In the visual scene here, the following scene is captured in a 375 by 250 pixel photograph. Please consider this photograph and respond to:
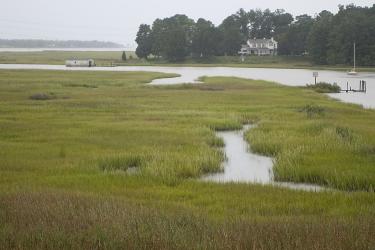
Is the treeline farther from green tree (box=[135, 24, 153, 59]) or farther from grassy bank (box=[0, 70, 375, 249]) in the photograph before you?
grassy bank (box=[0, 70, 375, 249])

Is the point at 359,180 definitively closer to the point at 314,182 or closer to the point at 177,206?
the point at 314,182

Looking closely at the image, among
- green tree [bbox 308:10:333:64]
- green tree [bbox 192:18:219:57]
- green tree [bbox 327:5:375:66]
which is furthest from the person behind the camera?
green tree [bbox 192:18:219:57]

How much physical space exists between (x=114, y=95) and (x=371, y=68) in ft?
254

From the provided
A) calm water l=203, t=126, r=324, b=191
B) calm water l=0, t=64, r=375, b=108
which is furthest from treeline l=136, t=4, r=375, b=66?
calm water l=203, t=126, r=324, b=191

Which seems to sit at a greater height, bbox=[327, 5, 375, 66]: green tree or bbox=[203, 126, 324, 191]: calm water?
bbox=[327, 5, 375, 66]: green tree

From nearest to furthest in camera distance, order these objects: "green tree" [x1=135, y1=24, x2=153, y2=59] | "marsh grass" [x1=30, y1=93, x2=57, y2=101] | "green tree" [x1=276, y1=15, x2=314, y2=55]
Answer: "marsh grass" [x1=30, y1=93, x2=57, y2=101]
"green tree" [x1=276, y1=15, x2=314, y2=55]
"green tree" [x1=135, y1=24, x2=153, y2=59]

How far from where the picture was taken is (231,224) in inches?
365

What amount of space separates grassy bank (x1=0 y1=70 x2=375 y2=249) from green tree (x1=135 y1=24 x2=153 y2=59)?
117m

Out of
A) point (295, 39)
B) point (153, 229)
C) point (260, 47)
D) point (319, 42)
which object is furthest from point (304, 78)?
point (260, 47)

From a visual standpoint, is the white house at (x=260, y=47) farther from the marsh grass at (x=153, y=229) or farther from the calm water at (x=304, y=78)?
the marsh grass at (x=153, y=229)

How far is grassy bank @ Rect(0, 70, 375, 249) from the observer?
820cm

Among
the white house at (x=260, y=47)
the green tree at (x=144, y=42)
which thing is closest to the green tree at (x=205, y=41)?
the green tree at (x=144, y=42)

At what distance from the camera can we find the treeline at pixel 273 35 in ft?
372

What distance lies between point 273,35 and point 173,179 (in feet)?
548
